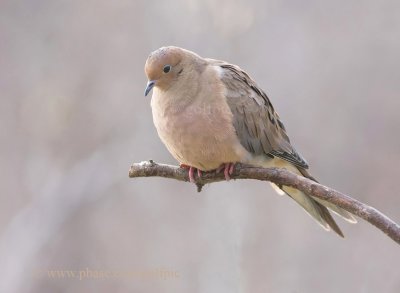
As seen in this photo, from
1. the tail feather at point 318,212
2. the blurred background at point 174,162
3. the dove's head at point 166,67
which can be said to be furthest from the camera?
the blurred background at point 174,162

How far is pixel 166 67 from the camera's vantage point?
14.1 ft

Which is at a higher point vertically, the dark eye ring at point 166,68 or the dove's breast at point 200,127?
the dark eye ring at point 166,68

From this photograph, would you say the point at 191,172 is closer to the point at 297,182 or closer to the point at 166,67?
the point at 166,67

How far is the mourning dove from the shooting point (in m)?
4.11

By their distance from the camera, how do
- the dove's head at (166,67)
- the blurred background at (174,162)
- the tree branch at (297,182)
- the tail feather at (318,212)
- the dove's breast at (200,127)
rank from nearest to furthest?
the tree branch at (297,182) → the dove's breast at (200,127) → the dove's head at (166,67) → the tail feather at (318,212) → the blurred background at (174,162)

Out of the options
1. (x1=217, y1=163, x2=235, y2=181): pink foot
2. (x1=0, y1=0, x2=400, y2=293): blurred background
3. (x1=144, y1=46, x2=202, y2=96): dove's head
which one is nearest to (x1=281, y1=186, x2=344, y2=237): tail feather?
(x1=217, y1=163, x2=235, y2=181): pink foot

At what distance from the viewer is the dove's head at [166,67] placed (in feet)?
14.0

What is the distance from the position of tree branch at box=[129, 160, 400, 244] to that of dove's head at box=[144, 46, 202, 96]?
1.87ft

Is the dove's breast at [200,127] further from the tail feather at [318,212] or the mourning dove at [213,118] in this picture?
the tail feather at [318,212]

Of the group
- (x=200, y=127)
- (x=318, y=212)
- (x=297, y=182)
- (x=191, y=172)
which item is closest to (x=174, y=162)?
(x=318, y=212)

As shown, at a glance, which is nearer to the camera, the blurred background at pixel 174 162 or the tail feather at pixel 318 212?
the tail feather at pixel 318 212

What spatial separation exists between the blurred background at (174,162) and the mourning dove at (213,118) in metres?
2.94

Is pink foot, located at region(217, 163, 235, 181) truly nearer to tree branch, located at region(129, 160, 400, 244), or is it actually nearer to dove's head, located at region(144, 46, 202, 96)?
tree branch, located at region(129, 160, 400, 244)

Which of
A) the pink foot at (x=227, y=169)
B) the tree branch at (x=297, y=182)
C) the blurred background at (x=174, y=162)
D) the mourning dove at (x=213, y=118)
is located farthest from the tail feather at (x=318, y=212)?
the blurred background at (x=174, y=162)
